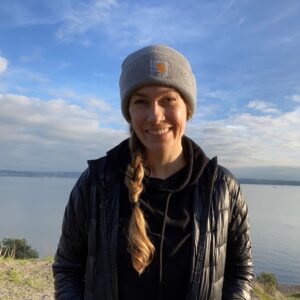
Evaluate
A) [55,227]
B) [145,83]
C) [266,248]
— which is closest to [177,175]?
[145,83]

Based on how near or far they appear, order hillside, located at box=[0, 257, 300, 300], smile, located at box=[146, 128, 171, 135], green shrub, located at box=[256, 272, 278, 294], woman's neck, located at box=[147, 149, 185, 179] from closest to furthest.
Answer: smile, located at box=[146, 128, 171, 135]
woman's neck, located at box=[147, 149, 185, 179]
hillside, located at box=[0, 257, 300, 300]
green shrub, located at box=[256, 272, 278, 294]

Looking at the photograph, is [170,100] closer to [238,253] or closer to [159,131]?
[159,131]

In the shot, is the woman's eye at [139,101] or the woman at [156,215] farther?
the woman's eye at [139,101]

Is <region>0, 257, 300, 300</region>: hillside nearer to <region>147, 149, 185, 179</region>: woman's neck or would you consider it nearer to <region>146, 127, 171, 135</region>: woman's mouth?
<region>147, 149, 185, 179</region>: woman's neck

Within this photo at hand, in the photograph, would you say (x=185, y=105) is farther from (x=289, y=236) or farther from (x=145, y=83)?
(x=289, y=236)

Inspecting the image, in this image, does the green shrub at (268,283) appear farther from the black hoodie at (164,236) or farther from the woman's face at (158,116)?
the woman's face at (158,116)

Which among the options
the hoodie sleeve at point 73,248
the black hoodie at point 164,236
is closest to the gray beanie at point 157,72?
the black hoodie at point 164,236

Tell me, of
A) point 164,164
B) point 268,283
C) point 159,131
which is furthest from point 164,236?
point 268,283

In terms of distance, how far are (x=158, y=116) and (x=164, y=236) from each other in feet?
1.93

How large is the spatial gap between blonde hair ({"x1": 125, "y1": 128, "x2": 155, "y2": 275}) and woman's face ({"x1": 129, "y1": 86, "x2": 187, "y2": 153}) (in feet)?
0.53

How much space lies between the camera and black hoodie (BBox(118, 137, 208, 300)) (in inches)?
71.6

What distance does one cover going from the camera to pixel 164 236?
1870mm

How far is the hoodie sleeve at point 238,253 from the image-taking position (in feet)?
6.42

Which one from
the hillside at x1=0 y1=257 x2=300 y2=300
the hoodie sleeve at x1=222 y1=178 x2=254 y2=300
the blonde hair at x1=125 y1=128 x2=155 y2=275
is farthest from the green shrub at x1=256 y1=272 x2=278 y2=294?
the blonde hair at x1=125 y1=128 x2=155 y2=275
